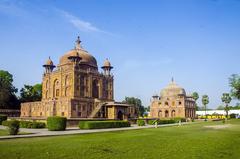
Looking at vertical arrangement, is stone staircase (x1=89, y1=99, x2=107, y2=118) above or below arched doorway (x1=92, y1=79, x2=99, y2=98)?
below

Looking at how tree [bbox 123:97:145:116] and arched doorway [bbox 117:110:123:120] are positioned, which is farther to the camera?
tree [bbox 123:97:145:116]

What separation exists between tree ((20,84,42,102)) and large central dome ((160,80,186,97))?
42.5 meters

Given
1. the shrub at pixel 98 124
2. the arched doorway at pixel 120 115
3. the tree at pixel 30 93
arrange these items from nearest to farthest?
the shrub at pixel 98 124 → the arched doorway at pixel 120 115 → the tree at pixel 30 93

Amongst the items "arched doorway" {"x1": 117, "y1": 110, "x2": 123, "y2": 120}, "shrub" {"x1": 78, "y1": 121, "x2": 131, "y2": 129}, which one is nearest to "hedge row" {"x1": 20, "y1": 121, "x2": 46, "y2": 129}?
"shrub" {"x1": 78, "y1": 121, "x2": 131, "y2": 129}

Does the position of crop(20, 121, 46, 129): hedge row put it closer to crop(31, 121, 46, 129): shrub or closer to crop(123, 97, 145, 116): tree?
crop(31, 121, 46, 129): shrub

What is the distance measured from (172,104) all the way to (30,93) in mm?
46752

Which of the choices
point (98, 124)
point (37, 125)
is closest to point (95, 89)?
point (98, 124)

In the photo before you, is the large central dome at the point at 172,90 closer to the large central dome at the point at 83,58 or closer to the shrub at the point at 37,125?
the large central dome at the point at 83,58

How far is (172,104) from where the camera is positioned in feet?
270

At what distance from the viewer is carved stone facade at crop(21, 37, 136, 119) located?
161 ft

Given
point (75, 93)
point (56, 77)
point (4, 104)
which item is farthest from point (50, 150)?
point (4, 104)

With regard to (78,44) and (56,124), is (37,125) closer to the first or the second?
(56,124)

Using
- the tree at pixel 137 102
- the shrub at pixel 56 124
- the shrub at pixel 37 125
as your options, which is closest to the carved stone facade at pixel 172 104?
the tree at pixel 137 102

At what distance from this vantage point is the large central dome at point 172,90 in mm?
83312
